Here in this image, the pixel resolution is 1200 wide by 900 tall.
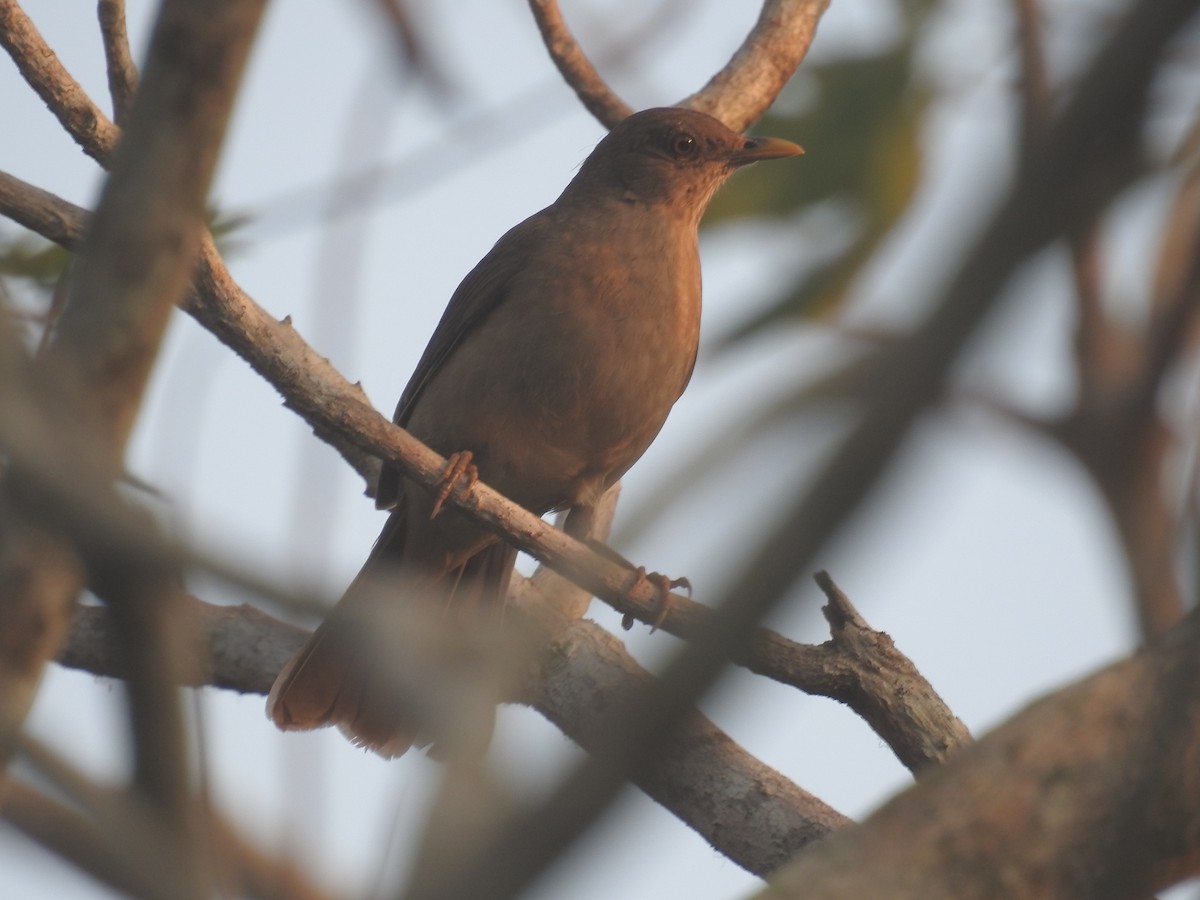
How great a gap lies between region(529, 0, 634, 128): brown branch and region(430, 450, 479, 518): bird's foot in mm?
1701

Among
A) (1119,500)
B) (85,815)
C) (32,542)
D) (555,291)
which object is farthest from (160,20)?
(555,291)

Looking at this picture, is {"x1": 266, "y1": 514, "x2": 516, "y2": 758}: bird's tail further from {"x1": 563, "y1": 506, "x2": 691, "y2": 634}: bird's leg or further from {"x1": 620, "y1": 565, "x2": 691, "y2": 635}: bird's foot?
{"x1": 620, "y1": 565, "x2": 691, "y2": 635}: bird's foot

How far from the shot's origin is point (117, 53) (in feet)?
13.2

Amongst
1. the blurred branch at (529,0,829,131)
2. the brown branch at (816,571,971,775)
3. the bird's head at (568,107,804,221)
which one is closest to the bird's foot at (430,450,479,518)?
the brown branch at (816,571,971,775)

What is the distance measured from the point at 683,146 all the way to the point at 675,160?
72 millimetres

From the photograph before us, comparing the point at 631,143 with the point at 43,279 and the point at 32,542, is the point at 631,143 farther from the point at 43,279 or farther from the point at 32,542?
the point at 32,542

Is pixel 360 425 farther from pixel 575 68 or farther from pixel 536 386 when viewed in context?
pixel 575 68

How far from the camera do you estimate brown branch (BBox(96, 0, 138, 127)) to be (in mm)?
3979

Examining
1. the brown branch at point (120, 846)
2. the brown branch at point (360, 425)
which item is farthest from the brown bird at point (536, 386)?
the brown branch at point (120, 846)

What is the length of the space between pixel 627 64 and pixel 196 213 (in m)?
3.33

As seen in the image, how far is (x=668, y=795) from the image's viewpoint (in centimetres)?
454

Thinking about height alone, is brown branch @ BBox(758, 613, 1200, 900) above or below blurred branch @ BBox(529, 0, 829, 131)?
below

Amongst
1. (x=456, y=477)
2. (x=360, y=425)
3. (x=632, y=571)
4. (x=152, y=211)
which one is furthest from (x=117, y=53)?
(x=152, y=211)

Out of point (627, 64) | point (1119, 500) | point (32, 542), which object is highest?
point (627, 64)
